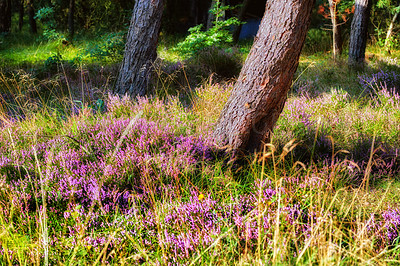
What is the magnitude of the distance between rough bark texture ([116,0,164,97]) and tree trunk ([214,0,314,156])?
2.74m

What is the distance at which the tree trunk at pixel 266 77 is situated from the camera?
2.92 metres

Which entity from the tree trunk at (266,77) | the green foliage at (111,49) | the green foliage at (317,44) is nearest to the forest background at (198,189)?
the tree trunk at (266,77)

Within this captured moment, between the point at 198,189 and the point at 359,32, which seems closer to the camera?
the point at 198,189

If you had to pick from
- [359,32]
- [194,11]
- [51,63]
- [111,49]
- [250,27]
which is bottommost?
[51,63]

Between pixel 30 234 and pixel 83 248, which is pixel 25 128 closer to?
pixel 30 234

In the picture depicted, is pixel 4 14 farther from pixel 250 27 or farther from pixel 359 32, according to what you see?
pixel 359 32

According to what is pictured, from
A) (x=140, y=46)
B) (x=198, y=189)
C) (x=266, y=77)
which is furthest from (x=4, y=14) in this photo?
(x=198, y=189)

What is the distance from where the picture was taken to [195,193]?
2.65 m

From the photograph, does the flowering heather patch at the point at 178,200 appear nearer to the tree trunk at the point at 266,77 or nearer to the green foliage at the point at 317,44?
the tree trunk at the point at 266,77

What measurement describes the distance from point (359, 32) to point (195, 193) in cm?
748

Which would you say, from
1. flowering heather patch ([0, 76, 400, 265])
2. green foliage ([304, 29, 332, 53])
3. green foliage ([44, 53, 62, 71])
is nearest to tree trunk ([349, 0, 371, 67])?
green foliage ([304, 29, 332, 53])

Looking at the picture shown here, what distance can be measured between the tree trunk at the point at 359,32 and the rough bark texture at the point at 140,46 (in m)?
5.20

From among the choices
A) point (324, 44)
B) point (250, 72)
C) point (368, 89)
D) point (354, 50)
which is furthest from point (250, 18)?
point (250, 72)

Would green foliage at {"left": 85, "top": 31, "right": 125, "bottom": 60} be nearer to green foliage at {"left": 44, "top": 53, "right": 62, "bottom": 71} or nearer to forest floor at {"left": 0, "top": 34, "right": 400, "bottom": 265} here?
green foliage at {"left": 44, "top": 53, "right": 62, "bottom": 71}
